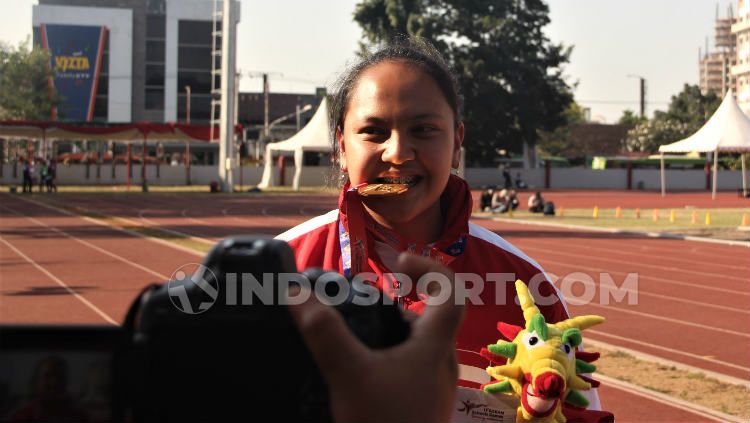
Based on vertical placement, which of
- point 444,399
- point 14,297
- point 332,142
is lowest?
point 14,297

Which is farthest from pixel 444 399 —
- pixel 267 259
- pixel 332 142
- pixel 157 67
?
pixel 157 67

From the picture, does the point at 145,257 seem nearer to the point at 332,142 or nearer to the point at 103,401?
the point at 332,142

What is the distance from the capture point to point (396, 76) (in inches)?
60.7

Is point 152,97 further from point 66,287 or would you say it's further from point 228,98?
point 66,287

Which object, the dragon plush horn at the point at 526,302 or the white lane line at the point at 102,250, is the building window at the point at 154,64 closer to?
the white lane line at the point at 102,250

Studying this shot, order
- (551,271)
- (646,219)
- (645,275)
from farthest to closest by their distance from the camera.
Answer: (646,219)
(551,271)
(645,275)

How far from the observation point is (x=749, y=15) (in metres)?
58.7

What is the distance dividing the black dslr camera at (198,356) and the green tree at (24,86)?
6207 cm

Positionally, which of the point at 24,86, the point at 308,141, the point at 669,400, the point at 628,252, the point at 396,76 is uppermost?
the point at 24,86

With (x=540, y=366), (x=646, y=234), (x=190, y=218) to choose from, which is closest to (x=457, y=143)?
(x=540, y=366)

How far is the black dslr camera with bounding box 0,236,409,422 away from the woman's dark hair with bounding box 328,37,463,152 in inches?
37.4

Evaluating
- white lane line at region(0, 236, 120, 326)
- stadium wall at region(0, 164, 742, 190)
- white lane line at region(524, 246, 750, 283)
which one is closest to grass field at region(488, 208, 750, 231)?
white lane line at region(524, 246, 750, 283)

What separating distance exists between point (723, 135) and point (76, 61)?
58093 millimetres

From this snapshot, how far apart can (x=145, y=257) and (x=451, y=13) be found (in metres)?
39.1
